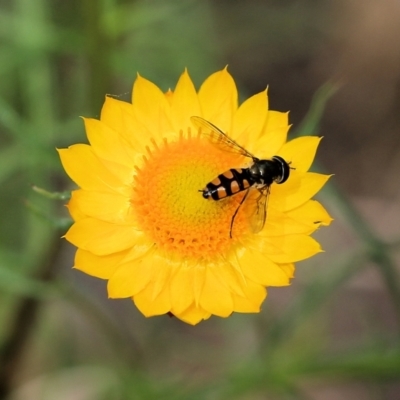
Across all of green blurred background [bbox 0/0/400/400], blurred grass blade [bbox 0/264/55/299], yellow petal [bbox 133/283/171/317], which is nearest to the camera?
yellow petal [bbox 133/283/171/317]

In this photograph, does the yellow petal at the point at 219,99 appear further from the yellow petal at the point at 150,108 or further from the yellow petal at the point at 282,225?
the yellow petal at the point at 282,225

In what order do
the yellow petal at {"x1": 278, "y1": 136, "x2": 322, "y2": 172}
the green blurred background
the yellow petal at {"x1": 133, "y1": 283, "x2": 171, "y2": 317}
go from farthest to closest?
the green blurred background
the yellow petal at {"x1": 278, "y1": 136, "x2": 322, "y2": 172}
the yellow petal at {"x1": 133, "y1": 283, "x2": 171, "y2": 317}

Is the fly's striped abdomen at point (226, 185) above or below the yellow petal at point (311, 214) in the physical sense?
above

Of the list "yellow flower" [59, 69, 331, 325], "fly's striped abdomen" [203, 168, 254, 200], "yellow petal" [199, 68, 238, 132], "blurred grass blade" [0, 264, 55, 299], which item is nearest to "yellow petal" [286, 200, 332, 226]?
"yellow flower" [59, 69, 331, 325]

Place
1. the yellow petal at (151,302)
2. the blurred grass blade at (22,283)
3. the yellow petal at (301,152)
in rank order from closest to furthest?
the yellow petal at (151,302) → the yellow petal at (301,152) → the blurred grass blade at (22,283)

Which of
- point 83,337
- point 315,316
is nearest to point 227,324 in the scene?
point 315,316

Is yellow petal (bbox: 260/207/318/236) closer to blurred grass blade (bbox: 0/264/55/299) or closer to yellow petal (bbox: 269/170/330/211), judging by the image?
yellow petal (bbox: 269/170/330/211)

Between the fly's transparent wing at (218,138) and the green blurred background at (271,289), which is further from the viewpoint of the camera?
the green blurred background at (271,289)

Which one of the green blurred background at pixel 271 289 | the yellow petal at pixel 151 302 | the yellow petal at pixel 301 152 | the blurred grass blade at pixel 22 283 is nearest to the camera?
the yellow petal at pixel 151 302

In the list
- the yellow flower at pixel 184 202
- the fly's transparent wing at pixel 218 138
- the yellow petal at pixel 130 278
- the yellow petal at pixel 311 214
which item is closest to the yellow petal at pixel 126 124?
the yellow flower at pixel 184 202
